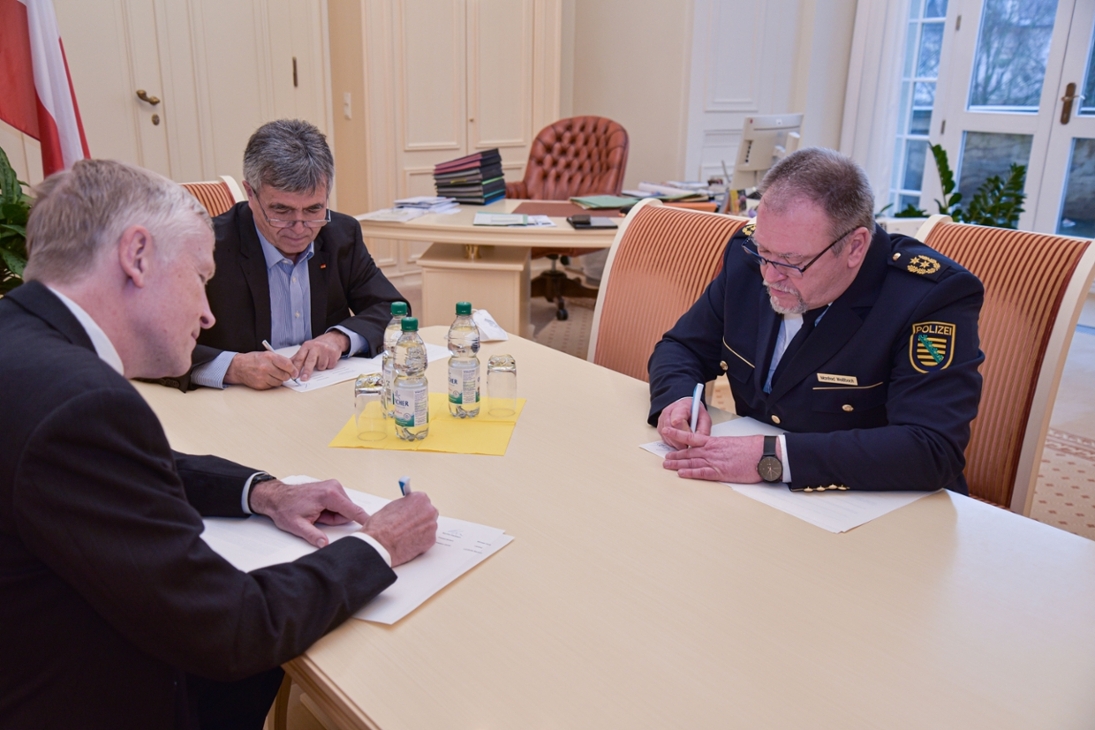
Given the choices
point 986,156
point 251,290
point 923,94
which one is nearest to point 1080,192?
point 986,156

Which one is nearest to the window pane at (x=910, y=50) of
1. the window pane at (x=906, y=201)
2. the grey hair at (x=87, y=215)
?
the window pane at (x=906, y=201)

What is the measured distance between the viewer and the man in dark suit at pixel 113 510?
829mm

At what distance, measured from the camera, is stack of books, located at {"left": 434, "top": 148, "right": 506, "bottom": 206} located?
4098 mm

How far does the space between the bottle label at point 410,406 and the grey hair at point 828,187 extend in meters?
0.77

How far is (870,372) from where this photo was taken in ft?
5.26

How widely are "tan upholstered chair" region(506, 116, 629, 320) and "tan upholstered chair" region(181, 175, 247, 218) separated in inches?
106

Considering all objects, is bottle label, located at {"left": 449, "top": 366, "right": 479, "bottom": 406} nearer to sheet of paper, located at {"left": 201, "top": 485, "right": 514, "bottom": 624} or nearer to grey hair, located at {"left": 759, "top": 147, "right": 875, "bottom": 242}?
sheet of paper, located at {"left": 201, "top": 485, "right": 514, "bottom": 624}

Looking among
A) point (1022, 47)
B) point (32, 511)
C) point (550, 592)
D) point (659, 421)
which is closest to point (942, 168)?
point (1022, 47)

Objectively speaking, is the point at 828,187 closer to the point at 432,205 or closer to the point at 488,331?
the point at 488,331

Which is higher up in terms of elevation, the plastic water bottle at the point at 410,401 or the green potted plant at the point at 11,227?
the green potted plant at the point at 11,227

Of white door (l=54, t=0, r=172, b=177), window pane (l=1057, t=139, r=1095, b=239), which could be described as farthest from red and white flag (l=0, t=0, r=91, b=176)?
window pane (l=1057, t=139, r=1095, b=239)

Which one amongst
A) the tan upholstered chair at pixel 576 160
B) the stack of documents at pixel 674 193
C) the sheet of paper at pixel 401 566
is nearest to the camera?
the sheet of paper at pixel 401 566

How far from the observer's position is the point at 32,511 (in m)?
0.82

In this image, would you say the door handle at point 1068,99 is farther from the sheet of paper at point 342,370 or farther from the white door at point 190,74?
the sheet of paper at point 342,370
